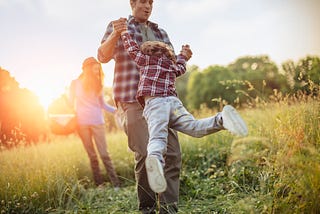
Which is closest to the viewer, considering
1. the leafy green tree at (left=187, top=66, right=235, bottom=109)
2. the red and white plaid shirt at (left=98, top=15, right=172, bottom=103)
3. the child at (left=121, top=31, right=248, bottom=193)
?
the child at (left=121, top=31, right=248, bottom=193)

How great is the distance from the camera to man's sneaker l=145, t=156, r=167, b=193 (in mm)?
2236

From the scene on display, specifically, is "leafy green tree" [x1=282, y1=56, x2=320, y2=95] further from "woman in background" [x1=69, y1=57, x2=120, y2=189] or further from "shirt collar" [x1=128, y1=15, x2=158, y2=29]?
"woman in background" [x1=69, y1=57, x2=120, y2=189]

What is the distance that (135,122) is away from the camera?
3109mm

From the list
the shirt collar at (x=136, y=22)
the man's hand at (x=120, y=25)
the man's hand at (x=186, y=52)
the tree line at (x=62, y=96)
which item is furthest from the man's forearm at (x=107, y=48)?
the tree line at (x=62, y=96)

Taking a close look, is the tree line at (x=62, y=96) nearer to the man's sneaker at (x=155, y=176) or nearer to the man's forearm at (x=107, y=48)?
the man's forearm at (x=107, y=48)

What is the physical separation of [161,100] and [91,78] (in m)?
3.01

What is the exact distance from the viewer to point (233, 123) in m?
2.29

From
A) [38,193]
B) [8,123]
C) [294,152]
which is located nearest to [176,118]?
[294,152]

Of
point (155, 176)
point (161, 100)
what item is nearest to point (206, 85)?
point (161, 100)

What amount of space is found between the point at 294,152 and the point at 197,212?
3.81 ft

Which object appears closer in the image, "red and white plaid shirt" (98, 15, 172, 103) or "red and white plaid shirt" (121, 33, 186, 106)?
"red and white plaid shirt" (121, 33, 186, 106)

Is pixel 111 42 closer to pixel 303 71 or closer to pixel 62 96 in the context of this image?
pixel 303 71

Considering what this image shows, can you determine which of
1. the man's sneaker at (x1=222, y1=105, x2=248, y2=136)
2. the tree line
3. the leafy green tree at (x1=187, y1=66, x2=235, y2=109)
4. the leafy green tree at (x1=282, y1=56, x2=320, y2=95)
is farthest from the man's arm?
the leafy green tree at (x1=187, y1=66, x2=235, y2=109)

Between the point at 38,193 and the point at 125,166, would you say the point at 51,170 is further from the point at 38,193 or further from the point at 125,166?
the point at 125,166
